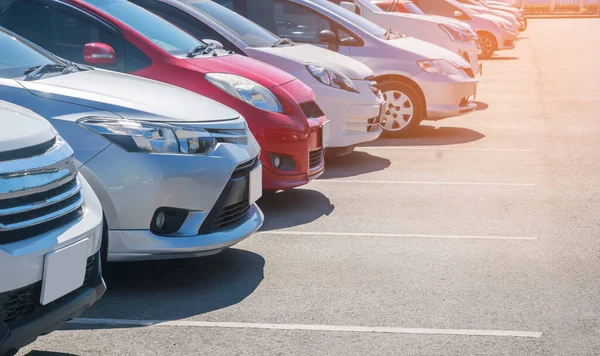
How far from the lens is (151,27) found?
302 inches

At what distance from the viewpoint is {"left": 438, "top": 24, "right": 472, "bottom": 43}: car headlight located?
53.8ft

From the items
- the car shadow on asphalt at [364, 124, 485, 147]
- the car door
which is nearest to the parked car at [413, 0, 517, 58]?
the car shadow on asphalt at [364, 124, 485, 147]

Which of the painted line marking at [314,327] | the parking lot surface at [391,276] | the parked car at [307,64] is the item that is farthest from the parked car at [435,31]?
the painted line marking at [314,327]

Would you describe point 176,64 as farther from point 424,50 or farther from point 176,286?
point 424,50

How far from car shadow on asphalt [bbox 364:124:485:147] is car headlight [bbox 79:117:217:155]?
20.8 ft

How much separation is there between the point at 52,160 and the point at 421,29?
13.4m

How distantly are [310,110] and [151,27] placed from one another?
4.73 ft

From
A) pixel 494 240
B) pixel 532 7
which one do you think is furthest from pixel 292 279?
pixel 532 7

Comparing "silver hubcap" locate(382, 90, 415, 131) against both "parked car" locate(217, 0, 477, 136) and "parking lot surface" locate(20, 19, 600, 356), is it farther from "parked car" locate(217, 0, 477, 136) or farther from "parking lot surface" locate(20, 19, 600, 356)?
"parking lot surface" locate(20, 19, 600, 356)

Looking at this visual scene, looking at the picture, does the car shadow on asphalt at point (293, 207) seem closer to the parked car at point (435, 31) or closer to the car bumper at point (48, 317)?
the car bumper at point (48, 317)

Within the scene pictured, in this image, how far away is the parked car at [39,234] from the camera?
140 inches

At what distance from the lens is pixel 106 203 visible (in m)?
5.12

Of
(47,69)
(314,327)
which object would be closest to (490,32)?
(47,69)

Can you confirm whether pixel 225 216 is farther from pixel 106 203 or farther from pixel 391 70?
pixel 391 70
